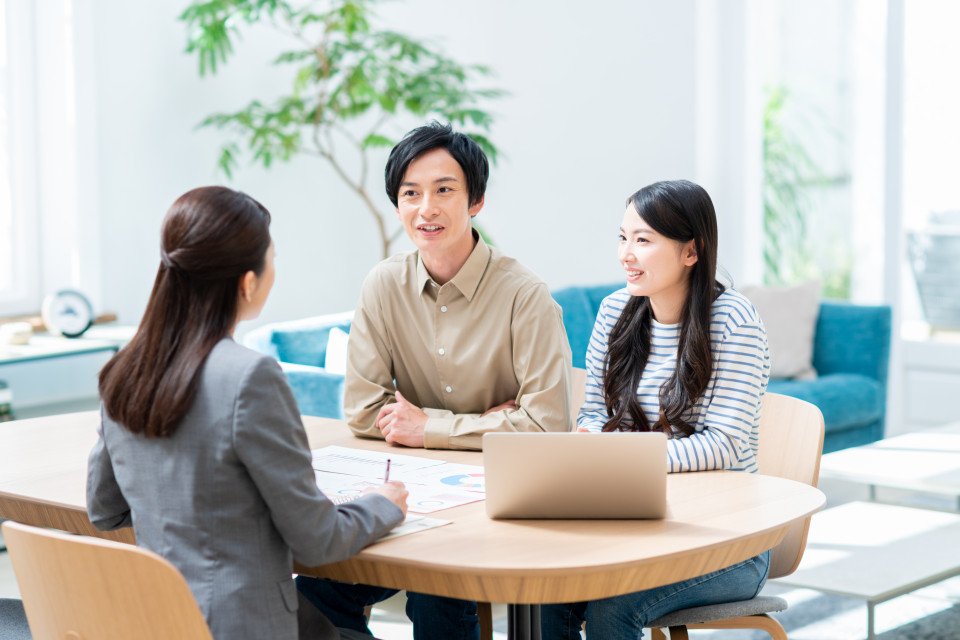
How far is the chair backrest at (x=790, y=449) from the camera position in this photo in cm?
188

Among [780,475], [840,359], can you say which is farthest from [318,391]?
[840,359]

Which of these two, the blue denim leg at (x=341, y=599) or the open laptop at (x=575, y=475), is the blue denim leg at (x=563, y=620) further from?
the open laptop at (x=575, y=475)

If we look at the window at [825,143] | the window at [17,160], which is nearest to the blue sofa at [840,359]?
the window at [825,143]

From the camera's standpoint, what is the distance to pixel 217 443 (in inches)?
49.3

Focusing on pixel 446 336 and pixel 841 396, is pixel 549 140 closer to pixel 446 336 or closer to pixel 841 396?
pixel 841 396

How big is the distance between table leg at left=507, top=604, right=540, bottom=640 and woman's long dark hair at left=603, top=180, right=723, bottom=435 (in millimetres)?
516

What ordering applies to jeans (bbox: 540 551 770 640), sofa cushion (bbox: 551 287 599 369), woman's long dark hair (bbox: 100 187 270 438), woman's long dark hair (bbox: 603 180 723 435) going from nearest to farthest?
woman's long dark hair (bbox: 100 187 270 438) < jeans (bbox: 540 551 770 640) < woman's long dark hair (bbox: 603 180 723 435) < sofa cushion (bbox: 551 287 599 369)

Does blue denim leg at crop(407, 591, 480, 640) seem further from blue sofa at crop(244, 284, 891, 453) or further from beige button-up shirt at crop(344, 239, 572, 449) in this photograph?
blue sofa at crop(244, 284, 891, 453)

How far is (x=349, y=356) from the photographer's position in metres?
2.13

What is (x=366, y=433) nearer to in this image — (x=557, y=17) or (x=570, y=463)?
(x=570, y=463)

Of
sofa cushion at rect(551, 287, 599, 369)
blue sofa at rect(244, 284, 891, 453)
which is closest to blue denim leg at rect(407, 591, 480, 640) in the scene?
blue sofa at rect(244, 284, 891, 453)

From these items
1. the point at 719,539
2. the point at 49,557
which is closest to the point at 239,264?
the point at 49,557

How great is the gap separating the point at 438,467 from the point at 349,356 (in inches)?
17.7

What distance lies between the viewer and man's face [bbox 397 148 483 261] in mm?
2047
